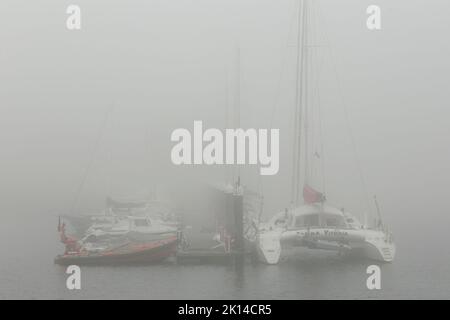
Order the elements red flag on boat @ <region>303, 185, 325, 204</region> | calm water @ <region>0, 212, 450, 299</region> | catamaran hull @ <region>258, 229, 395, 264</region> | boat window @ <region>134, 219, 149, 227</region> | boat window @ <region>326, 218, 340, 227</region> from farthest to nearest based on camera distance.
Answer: boat window @ <region>134, 219, 149, 227</region>, boat window @ <region>326, 218, 340, 227</region>, red flag on boat @ <region>303, 185, 325, 204</region>, catamaran hull @ <region>258, 229, 395, 264</region>, calm water @ <region>0, 212, 450, 299</region>

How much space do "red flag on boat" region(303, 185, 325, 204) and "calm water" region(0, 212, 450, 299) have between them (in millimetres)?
3492

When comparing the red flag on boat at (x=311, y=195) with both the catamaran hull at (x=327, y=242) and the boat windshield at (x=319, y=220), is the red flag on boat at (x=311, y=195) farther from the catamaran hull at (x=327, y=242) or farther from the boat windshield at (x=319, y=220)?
the catamaran hull at (x=327, y=242)

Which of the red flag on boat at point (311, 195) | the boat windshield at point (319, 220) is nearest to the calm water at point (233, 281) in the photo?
the boat windshield at point (319, 220)

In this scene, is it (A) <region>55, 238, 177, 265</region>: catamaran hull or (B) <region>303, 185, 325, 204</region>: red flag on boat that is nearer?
(A) <region>55, 238, 177, 265</region>: catamaran hull

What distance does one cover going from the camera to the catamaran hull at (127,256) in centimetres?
3850

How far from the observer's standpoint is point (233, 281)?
1337 inches

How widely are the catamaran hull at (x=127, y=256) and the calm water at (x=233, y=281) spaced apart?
2.01ft

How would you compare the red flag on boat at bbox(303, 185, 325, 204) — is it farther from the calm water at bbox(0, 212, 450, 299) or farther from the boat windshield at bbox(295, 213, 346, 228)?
the calm water at bbox(0, 212, 450, 299)

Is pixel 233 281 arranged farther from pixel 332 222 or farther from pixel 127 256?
pixel 332 222

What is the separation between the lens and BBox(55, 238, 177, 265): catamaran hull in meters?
38.5

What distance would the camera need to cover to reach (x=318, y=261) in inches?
1624

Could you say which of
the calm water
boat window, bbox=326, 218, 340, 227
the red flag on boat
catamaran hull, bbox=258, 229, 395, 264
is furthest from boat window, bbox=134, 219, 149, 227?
boat window, bbox=326, 218, 340, 227
